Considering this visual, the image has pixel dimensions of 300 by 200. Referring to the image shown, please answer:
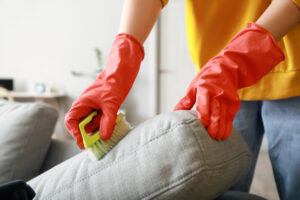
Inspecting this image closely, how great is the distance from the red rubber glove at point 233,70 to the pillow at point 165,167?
0.23 feet

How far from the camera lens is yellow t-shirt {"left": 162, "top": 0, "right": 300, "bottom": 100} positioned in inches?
23.4

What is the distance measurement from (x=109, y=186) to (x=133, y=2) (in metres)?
0.47

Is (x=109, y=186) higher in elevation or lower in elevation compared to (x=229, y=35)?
lower

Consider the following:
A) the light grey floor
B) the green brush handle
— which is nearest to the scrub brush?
the green brush handle

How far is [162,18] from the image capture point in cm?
270

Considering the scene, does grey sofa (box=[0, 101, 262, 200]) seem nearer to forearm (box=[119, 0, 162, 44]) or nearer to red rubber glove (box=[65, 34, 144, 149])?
red rubber glove (box=[65, 34, 144, 149])

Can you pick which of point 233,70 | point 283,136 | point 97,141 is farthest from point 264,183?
point 97,141

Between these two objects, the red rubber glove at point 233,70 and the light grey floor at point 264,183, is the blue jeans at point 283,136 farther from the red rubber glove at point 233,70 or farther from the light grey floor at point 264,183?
the light grey floor at point 264,183

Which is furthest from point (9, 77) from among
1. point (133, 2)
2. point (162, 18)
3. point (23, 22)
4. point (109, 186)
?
point (109, 186)

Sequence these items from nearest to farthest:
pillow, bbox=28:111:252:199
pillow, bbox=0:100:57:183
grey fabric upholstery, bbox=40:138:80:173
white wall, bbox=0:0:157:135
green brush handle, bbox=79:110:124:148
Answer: pillow, bbox=28:111:252:199 → green brush handle, bbox=79:110:124:148 → pillow, bbox=0:100:57:183 → grey fabric upholstery, bbox=40:138:80:173 → white wall, bbox=0:0:157:135

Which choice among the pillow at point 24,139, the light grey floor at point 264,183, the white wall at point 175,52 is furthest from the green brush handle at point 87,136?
the white wall at point 175,52

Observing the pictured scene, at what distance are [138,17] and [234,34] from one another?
11.7 inches

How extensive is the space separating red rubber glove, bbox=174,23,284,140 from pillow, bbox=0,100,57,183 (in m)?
0.55

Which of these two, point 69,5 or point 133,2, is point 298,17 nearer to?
point 133,2
